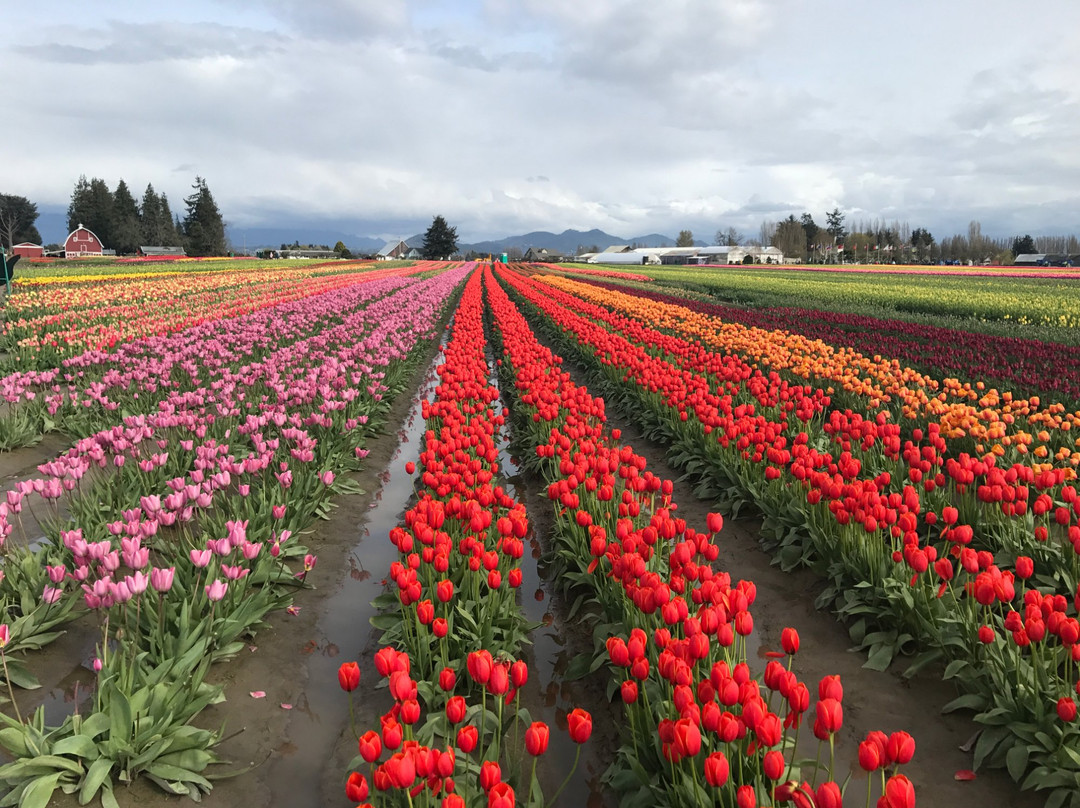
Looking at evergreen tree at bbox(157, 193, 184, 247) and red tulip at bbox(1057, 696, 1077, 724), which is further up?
evergreen tree at bbox(157, 193, 184, 247)

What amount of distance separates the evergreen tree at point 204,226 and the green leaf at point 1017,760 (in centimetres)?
10521

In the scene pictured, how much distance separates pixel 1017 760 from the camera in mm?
2945

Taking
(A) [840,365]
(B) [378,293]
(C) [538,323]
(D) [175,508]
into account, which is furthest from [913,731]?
(B) [378,293]

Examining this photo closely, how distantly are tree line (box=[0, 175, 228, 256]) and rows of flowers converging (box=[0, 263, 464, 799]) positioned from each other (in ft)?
324

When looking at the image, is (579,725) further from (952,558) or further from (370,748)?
(952,558)

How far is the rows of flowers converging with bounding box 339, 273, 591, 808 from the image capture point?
2.20m

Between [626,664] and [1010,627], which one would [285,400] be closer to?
[626,664]

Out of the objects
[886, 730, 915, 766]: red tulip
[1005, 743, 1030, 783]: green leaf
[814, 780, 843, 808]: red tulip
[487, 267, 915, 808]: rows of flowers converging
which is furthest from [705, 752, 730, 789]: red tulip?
[1005, 743, 1030, 783]: green leaf

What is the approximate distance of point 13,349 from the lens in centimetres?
1195

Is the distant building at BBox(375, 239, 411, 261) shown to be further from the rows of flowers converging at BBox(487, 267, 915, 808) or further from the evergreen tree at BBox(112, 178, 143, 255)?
the rows of flowers converging at BBox(487, 267, 915, 808)

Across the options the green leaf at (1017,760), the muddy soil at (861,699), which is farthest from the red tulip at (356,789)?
the green leaf at (1017,760)

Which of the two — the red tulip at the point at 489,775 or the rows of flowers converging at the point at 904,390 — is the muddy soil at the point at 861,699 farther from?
the rows of flowers converging at the point at 904,390

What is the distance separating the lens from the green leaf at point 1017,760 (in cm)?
292

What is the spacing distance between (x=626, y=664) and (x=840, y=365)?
7.88m
